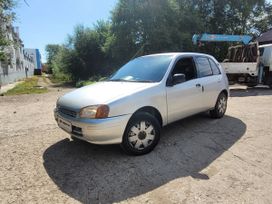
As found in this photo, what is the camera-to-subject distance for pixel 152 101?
13.5ft

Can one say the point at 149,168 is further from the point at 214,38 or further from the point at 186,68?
the point at 214,38

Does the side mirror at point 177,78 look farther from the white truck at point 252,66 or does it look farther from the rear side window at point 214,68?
the white truck at point 252,66

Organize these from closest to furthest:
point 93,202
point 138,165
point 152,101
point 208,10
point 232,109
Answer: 1. point 93,202
2. point 138,165
3. point 152,101
4. point 232,109
5. point 208,10

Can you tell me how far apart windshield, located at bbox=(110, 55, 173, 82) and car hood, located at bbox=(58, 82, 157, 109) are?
280 millimetres

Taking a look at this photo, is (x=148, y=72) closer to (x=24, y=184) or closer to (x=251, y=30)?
(x=24, y=184)

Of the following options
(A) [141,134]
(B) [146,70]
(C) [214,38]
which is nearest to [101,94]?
(A) [141,134]

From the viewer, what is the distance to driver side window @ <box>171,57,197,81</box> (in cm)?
493

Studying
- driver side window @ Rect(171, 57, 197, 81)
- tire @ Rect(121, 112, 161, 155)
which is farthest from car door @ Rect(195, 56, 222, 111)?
tire @ Rect(121, 112, 161, 155)

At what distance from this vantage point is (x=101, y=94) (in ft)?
12.9

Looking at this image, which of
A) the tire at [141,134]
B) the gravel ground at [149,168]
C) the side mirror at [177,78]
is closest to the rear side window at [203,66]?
the side mirror at [177,78]

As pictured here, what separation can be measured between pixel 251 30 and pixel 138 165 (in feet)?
110

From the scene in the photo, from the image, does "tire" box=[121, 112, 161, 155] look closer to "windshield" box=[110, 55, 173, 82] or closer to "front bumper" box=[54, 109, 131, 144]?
"front bumper" box=[54, 109, 131, 144]

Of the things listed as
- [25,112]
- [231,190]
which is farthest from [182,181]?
[25,112]

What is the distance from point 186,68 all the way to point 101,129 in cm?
252
